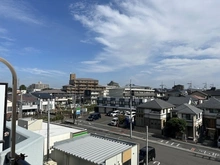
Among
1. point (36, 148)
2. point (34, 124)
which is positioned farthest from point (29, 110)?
point (36, 148)

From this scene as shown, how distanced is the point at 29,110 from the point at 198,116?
35723 millimetres

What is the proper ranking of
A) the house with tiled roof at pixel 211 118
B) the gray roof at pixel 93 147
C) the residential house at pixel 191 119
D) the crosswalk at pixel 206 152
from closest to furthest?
the gray roof at pixel 93 147 < the crosswalk at pixel 206 152 < the residential house at pixel 191 119 < the house with tiled roof at pixel 211 118

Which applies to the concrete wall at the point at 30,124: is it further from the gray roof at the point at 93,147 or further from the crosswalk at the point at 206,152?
the crosswalk at the point at 206,152

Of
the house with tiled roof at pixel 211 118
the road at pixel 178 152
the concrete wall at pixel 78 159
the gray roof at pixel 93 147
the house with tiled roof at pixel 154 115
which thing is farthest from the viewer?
the house with tiled roof at pixel 154 115

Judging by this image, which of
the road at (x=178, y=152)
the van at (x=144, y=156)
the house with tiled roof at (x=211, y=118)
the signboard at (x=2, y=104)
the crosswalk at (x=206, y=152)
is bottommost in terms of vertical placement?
the crosswalk at (x=206, y=152)

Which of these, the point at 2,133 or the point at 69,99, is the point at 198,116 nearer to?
the point at 2,133

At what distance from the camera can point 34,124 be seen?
48.1 feet

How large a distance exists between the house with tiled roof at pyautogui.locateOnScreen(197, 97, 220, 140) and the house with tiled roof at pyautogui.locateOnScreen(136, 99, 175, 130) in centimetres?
510

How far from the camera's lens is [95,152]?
9.15m

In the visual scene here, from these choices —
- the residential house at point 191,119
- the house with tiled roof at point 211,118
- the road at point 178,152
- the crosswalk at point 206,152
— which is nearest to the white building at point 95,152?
the road at point 178,152

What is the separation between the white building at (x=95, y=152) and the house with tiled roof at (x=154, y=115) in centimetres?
1657

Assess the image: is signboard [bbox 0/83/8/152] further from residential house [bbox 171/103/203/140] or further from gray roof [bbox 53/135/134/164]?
residential house [bbox 171/103/203/140]

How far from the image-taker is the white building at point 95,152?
8.51 metres

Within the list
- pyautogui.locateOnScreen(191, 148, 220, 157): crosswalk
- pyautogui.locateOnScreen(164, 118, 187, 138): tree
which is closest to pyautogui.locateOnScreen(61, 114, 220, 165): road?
pyautogui.locateOnScreen(191, 148, 220, 157): crosswalk
